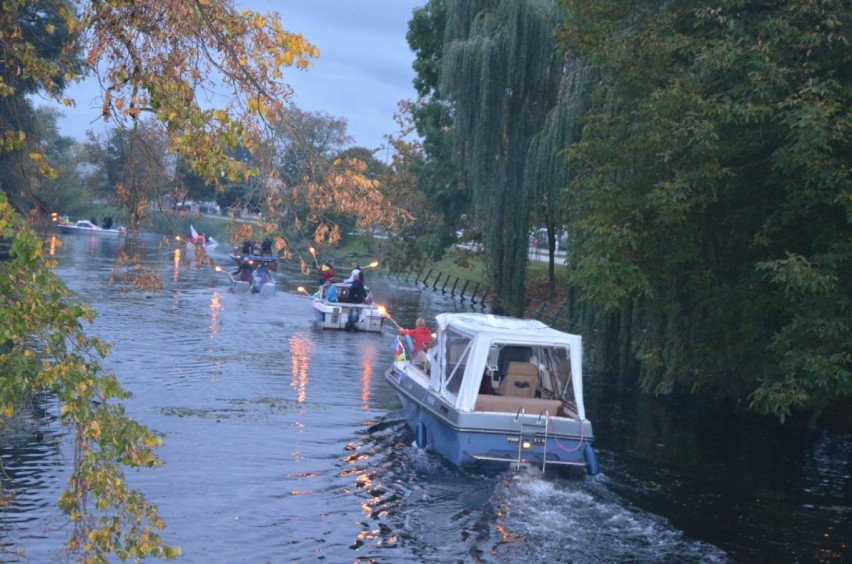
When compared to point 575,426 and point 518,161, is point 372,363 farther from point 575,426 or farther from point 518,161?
point 575,426

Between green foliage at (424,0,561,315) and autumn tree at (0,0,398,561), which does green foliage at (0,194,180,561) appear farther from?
green foliage at (424,0,561,315)

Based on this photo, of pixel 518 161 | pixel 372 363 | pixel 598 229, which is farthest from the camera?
pixel 518 161

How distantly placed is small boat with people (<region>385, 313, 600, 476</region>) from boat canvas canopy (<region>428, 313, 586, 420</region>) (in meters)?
0.02

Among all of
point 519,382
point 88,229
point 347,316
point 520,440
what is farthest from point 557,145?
point 88,229

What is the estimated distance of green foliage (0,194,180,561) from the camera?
5.22m

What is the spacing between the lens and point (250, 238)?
26.6ft

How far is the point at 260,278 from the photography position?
45.4 metres

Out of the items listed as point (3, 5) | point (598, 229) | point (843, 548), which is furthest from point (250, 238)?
point (598, 229)

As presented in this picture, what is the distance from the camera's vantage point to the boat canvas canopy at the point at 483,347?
16594 millimetres

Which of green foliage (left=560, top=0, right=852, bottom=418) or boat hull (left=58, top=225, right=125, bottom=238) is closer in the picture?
green foliage (left=560, top=0, right=852, bottom=418)

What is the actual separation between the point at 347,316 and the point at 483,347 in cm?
1841

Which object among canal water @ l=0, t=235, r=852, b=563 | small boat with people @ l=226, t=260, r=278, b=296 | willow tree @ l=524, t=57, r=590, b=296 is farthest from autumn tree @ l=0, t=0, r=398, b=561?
small boat with people @ l=226, t=260, r=278, b=296

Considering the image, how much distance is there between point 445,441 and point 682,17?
394 inches

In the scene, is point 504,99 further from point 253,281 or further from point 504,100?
point 253,281
